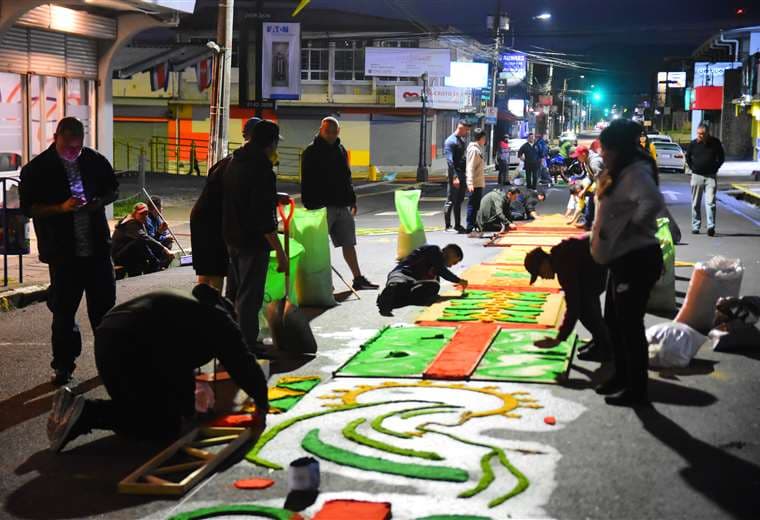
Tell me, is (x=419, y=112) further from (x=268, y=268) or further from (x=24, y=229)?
(x=268, y=268)

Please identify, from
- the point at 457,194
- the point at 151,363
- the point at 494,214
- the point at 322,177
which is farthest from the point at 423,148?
the point at 151,363

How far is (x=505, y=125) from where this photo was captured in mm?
82938

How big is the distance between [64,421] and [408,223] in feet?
30.2

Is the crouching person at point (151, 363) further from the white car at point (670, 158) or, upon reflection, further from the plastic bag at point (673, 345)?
the white car at point (670, 158)

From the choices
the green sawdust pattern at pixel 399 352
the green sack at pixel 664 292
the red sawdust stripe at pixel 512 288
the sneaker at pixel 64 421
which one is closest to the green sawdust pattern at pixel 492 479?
the green sawdust pattern at pixel 399 352

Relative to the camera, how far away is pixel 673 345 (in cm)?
943

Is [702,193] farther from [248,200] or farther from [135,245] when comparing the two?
[248,200]

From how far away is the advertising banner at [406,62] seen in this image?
5169 centimetres

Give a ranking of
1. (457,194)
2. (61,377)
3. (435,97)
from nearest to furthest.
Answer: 1. (61,377)
2. (457,194)
3. (435,97)

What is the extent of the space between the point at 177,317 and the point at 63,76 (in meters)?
15.7

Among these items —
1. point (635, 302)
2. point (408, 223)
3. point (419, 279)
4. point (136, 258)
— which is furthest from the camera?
point (136, 258)

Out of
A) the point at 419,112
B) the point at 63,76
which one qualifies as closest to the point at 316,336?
the point at 63,76

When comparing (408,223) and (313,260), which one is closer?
(313,260)

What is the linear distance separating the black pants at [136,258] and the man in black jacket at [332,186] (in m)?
3.36
